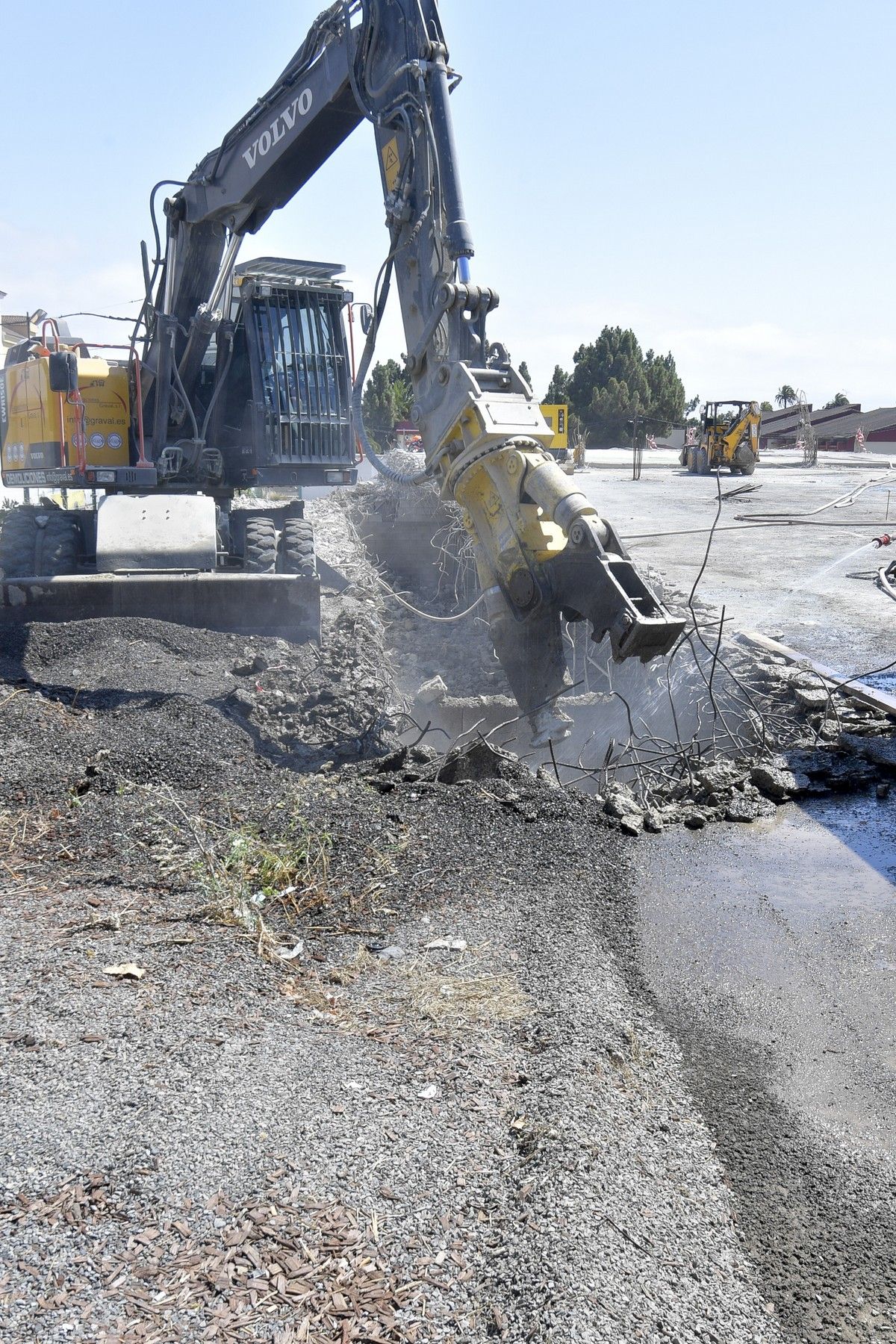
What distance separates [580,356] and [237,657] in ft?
186

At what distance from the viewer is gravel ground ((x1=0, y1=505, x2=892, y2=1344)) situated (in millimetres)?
2475

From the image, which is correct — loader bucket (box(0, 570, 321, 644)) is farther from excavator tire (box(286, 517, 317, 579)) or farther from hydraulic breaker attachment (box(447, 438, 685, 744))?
hydraulic breaker attachment (box(447, 438, 685, 744))

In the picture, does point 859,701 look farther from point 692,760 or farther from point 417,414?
point 417,414

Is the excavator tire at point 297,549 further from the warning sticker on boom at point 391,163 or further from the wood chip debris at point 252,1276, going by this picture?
→ the wood chip debris at point 252,1276

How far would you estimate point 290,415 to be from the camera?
1039 centimetres

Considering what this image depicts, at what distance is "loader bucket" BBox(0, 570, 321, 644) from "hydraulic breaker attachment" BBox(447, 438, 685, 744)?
3.50m

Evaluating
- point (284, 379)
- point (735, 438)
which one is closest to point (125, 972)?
point (284, 379)

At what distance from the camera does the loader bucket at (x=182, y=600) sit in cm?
948

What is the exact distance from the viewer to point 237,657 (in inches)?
358

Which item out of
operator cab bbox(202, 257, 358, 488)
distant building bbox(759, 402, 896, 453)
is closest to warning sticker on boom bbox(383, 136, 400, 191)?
operator cab bbox(202, 257, 358, 488)

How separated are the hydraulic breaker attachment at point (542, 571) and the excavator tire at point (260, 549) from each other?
427 centimetres

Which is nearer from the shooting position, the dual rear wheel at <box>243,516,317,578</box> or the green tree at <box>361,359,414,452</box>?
the dual rear wheel at <box>243,516,317,578</box>

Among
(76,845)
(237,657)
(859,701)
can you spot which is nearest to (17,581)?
(237,657)

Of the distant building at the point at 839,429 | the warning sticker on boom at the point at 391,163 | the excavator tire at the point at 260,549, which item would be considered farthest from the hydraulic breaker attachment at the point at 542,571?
the distant building at the point at 839,429
